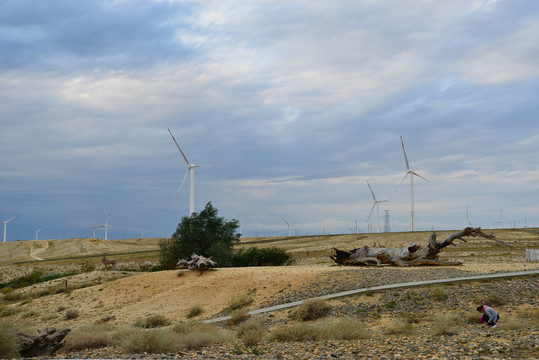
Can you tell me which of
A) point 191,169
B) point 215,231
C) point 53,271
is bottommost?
point 53,271

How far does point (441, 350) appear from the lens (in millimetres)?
16641

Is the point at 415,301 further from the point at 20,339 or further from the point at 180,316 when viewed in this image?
the point at 20,339

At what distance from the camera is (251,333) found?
21.2m

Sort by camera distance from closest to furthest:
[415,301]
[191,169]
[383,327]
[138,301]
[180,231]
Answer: [383,327] → [415,301] → [138,301] → [180,231] → [191,169]

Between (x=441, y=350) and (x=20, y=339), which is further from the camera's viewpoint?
(x=20, y=339)

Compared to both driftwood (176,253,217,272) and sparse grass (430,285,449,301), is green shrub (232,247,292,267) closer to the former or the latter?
driftwood (176,253,217,272)

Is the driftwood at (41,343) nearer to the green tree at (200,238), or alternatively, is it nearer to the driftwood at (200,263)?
the driftwood at (200,263)

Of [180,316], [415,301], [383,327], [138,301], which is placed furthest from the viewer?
[138,301]

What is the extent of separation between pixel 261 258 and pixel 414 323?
35.4m

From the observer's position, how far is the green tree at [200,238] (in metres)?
57.2

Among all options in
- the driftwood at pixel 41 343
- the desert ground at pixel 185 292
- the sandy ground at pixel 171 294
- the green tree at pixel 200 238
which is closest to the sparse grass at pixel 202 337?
the driftwood at pixel 41 343

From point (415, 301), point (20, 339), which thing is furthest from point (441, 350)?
point (20, 339)

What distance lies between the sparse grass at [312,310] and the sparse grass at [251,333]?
4.36m

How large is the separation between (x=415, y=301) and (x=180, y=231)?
3732 centimetres
